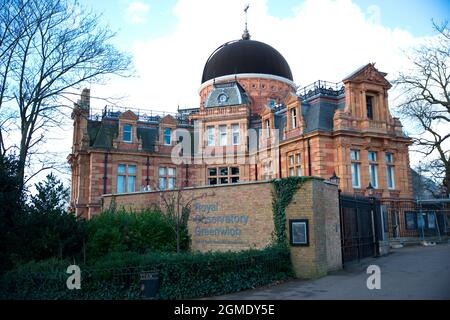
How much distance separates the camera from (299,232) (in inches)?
560

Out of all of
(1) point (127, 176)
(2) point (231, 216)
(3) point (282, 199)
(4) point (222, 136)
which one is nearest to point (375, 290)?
(3) point (282, 199)

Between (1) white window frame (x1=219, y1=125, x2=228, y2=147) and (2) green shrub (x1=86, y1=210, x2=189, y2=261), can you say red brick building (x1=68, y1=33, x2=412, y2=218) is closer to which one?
(1) white window frame (x1=219, y1=125, x2=228, y2=147)

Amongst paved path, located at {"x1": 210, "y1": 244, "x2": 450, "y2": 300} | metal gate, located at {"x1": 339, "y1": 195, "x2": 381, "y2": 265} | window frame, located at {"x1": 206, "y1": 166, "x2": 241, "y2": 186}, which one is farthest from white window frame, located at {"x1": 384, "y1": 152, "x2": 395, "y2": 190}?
paved path, located at {"x1": 210, "y1": 244, "x2": 450, "y2": 300}

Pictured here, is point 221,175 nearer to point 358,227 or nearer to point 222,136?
point 222,136

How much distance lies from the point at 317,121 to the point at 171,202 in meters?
13.7

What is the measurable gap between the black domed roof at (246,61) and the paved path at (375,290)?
101ft

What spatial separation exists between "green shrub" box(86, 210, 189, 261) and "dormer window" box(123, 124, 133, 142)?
51.8 feet

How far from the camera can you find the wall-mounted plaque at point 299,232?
14.1m

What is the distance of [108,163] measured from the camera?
3158 cm

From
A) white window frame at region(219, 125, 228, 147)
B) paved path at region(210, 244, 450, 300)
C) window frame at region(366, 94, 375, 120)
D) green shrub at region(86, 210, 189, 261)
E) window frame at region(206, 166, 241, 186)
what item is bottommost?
paved path at region(210, 244, 450, 300)

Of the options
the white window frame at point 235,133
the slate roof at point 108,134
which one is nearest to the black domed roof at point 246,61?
the white window frame at point 235,133

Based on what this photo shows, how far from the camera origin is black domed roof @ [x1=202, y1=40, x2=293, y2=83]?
43125 millimetres

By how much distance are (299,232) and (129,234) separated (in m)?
7.04

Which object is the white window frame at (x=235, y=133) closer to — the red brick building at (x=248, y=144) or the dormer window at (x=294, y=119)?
the red brick building at (x=248, y=144)
